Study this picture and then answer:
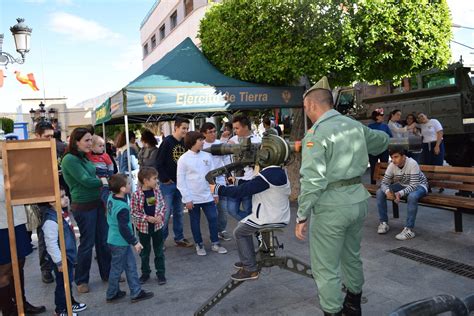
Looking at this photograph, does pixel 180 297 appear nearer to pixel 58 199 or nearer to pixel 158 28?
pixel 58 199

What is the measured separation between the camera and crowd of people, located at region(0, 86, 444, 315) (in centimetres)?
286

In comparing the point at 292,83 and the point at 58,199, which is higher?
the point at 292,83

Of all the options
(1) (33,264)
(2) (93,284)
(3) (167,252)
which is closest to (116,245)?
(2) (93,284)

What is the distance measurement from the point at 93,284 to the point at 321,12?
17.5ft

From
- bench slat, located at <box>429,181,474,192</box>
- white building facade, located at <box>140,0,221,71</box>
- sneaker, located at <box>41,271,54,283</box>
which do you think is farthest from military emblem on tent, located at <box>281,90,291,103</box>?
white building facade, located at <box>140,0,221,71</box>

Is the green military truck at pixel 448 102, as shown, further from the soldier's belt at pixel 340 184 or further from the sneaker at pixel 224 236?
the soldier's belt at pixel 340 184

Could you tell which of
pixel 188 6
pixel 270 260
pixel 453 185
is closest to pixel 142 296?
pixel 270 260

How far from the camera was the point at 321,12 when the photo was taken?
21.9ft

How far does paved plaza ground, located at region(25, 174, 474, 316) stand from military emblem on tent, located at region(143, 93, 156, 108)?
2233 mm

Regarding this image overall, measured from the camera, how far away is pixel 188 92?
6.51 meters

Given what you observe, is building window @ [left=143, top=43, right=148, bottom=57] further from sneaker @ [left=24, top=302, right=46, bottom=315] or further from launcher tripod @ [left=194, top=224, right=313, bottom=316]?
launcher tripod @ [left=194, top=224, right=313, bottom=316]

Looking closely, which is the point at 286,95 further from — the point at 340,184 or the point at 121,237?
the point at 340,184

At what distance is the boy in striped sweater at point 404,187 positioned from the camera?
5355mm

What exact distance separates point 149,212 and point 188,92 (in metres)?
2.81
